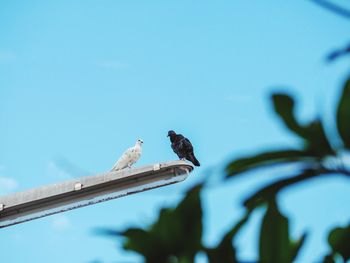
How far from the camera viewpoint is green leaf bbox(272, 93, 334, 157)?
1.13m

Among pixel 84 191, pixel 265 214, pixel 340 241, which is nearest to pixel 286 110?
pixel 265 214

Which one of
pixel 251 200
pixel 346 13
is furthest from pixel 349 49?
pixel 251 200

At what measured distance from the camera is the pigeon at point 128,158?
11547mm

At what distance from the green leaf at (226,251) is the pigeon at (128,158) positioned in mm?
10272

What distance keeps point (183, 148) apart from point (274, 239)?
10.2 m

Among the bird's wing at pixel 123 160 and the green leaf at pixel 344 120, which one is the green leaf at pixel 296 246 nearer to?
the green leaf at pixel 344 120

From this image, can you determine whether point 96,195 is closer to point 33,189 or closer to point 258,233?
point 33,189

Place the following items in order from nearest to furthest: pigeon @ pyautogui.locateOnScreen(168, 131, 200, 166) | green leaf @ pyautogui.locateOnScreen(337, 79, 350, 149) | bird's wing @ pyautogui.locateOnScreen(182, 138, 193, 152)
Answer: green leaf @ pyautogui.locateOnScreen(337, 79, 350, 149) < pigeon @ pyautogui.locateOnScreen(168, 131, 200, 166) < bird's wing @ pyautogui.locateOnScreen(182, 138, 193, 152)

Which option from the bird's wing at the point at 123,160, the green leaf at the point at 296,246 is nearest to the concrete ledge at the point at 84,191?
the bird's wing at the point at 123,160

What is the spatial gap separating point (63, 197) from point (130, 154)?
14.6 feet

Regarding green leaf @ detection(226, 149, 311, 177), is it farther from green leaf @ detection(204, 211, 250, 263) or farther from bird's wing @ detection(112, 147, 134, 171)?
bird's wing @ detection(112, 147, 134, 171)

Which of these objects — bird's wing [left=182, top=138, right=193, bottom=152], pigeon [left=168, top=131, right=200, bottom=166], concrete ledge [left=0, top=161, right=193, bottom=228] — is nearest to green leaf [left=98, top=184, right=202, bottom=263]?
concrete ledge [left=0, top=161, right=193, bottom=228]

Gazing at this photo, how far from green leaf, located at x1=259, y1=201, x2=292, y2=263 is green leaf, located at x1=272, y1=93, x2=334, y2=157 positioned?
0.63 ft

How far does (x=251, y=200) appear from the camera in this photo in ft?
3.96
